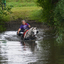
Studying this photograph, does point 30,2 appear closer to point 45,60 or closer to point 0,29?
point 0,29

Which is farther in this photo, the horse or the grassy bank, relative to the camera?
the grassy bank

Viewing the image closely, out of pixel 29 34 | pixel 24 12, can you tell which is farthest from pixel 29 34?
pixel 24 12

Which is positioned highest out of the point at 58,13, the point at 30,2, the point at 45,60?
the point at 30,2

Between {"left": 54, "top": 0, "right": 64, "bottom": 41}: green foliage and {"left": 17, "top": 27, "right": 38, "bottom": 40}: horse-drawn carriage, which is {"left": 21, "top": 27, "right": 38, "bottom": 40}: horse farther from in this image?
{"left": 54, "top": 0, "right": 64, "bottom": 41}: green foliage

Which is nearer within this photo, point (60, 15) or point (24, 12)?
point (60, 15)

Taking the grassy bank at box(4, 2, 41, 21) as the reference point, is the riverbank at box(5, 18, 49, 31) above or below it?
below

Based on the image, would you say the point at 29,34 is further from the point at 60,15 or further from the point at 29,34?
the point at 60,15

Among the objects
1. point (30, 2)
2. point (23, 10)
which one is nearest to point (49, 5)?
point (23, 10)

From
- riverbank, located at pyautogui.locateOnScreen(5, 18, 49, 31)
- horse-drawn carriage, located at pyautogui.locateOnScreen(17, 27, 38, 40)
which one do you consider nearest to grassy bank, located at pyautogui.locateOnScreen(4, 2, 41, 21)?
riverbank, located at pyautogui.locateOnScreen(5, 18, 49, 31)

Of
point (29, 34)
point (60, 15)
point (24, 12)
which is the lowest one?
point (29, 34)

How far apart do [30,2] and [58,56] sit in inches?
1840

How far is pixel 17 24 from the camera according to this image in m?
42.7

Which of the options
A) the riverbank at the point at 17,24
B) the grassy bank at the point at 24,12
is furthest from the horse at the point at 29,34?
→ the grassy bank at the point at 24,12

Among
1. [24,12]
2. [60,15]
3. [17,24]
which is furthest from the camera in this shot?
[24,12]
